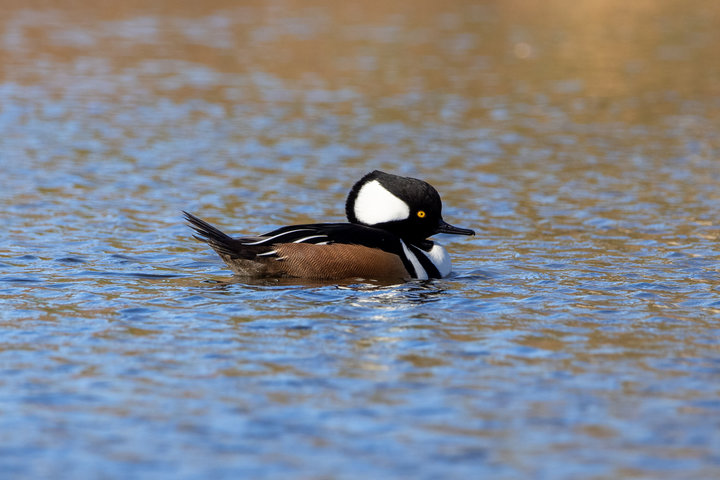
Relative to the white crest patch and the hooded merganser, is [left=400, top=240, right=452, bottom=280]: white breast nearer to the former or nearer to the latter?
the hooded merganser

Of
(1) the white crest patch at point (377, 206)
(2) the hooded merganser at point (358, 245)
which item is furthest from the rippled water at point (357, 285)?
(1) the white crest patch at point (377, 206)

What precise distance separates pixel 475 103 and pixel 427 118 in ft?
5.63

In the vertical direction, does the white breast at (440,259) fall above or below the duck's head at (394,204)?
below

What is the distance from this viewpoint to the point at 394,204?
10.8m

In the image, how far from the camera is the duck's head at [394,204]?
10.7m

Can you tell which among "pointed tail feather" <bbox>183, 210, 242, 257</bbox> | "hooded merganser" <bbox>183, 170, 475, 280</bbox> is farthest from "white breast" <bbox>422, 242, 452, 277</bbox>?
"pointed tail feather" <bbox>183, 210, 242, 257</bbox>

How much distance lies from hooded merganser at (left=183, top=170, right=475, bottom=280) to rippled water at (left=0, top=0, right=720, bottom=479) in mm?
259

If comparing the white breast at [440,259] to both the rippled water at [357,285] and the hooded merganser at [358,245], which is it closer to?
the hooded merganser at [358,245]

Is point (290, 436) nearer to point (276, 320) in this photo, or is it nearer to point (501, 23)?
point (276, 320)

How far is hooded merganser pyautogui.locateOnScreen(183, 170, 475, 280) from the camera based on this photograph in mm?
9992

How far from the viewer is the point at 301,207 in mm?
13938

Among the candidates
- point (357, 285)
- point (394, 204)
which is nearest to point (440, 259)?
point (394, 204)

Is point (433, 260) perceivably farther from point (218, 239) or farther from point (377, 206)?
point (218, 239)

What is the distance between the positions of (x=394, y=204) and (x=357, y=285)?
115 centimetres
